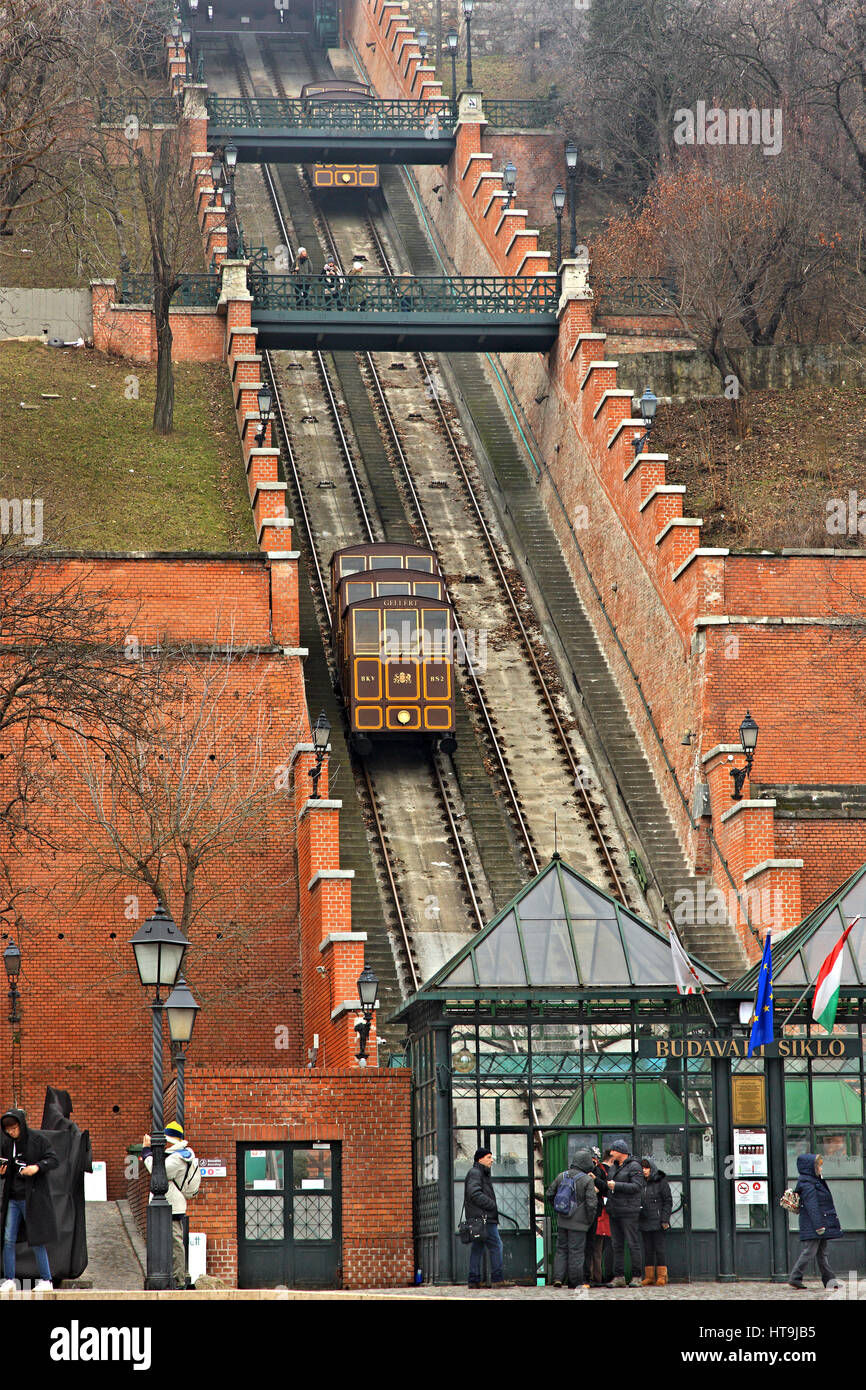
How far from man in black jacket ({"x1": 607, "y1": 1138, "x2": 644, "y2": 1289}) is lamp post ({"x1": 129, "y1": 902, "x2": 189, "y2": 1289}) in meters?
4.09

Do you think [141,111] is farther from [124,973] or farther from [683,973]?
[683,973]

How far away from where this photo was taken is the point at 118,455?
35.2m

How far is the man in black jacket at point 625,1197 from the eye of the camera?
→ 17516 mm

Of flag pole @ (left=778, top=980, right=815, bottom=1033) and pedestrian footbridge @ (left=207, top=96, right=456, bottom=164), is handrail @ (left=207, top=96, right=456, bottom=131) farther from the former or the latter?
flag pole @ (left=778, top=980, right=815, bottom=1033)

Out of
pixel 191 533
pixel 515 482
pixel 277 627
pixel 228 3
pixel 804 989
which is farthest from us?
pixel 228 3

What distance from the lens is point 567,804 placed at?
101 feet

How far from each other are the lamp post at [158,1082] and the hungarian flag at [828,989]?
5.59 meters

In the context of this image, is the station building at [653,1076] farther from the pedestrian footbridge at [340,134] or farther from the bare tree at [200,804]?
the pedestrian footbridge at [340,134]

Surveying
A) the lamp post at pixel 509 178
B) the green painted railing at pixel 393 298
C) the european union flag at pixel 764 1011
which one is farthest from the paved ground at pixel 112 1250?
the lamp post at pixel 509 178

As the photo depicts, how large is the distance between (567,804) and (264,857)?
5189 millimetres

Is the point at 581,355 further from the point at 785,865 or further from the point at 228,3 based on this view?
the point at 228,3

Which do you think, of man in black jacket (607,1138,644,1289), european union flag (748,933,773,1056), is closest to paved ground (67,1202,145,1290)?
man in black jacket (607,1138,644,1289)

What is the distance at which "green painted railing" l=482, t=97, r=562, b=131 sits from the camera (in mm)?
50925
